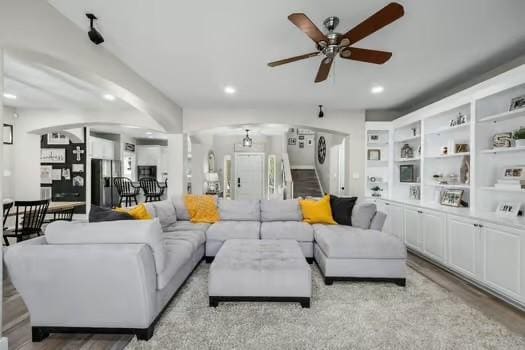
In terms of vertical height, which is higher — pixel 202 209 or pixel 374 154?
Answer: pixel 374 154

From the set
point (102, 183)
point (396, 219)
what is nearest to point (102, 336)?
point (396, 219)

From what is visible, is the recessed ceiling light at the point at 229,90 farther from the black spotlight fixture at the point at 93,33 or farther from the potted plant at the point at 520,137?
the potted plant at the point at 520,137

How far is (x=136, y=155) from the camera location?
33.9ft

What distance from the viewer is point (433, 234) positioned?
11.7 feet

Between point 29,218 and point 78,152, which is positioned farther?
point 78,152

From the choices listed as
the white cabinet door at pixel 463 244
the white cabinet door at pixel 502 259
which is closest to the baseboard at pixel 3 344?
the white cabinet door at pixel 502 259

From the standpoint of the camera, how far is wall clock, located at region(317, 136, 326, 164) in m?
8.96

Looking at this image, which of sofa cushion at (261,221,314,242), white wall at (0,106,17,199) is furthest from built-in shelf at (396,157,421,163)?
white wall at (0,106,17,199)

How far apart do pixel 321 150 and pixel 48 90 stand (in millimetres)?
7574

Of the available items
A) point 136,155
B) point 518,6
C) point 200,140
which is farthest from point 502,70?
point 136,155

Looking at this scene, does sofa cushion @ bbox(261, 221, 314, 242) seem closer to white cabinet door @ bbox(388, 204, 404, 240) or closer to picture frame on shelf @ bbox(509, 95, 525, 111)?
white cabinet door @ bbox(388, 204, 404, 240)

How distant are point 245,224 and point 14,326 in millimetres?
2511

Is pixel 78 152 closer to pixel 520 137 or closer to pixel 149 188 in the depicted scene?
pixel 149 188

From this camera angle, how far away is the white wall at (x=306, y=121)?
17.9 ft
